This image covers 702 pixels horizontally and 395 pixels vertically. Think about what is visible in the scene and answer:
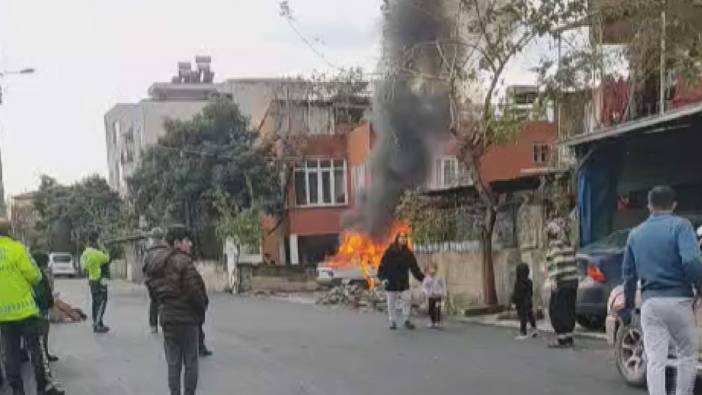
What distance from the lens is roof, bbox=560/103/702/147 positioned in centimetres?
1415

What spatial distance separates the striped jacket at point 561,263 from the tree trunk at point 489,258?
598 centimetres

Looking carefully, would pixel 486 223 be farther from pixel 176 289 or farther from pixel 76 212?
pixel 76 212

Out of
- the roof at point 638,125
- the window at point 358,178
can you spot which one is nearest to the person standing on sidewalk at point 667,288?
the roof at point 638,125

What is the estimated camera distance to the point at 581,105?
18.6 m

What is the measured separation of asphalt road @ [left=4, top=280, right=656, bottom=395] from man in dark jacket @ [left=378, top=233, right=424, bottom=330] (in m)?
0.44

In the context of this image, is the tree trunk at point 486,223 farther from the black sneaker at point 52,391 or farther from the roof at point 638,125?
the black sneaker at point 52,391

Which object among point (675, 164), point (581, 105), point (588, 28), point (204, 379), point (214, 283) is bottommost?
point (214, 283)

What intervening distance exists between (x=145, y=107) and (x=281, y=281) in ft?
104

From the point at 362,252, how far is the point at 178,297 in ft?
75.0

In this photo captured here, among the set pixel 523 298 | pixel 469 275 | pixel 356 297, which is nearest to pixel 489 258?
pixel 469 275

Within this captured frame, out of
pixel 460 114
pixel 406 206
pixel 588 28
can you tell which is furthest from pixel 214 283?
pixel 588 28

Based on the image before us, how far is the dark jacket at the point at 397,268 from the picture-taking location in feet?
52.6

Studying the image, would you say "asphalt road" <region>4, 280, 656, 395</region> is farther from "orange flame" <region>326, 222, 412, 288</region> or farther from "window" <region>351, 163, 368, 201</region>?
"window" <region>351, 163, 368, 201</region>

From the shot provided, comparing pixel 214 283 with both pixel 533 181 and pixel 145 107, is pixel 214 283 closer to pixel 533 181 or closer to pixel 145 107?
pixel 533 181
